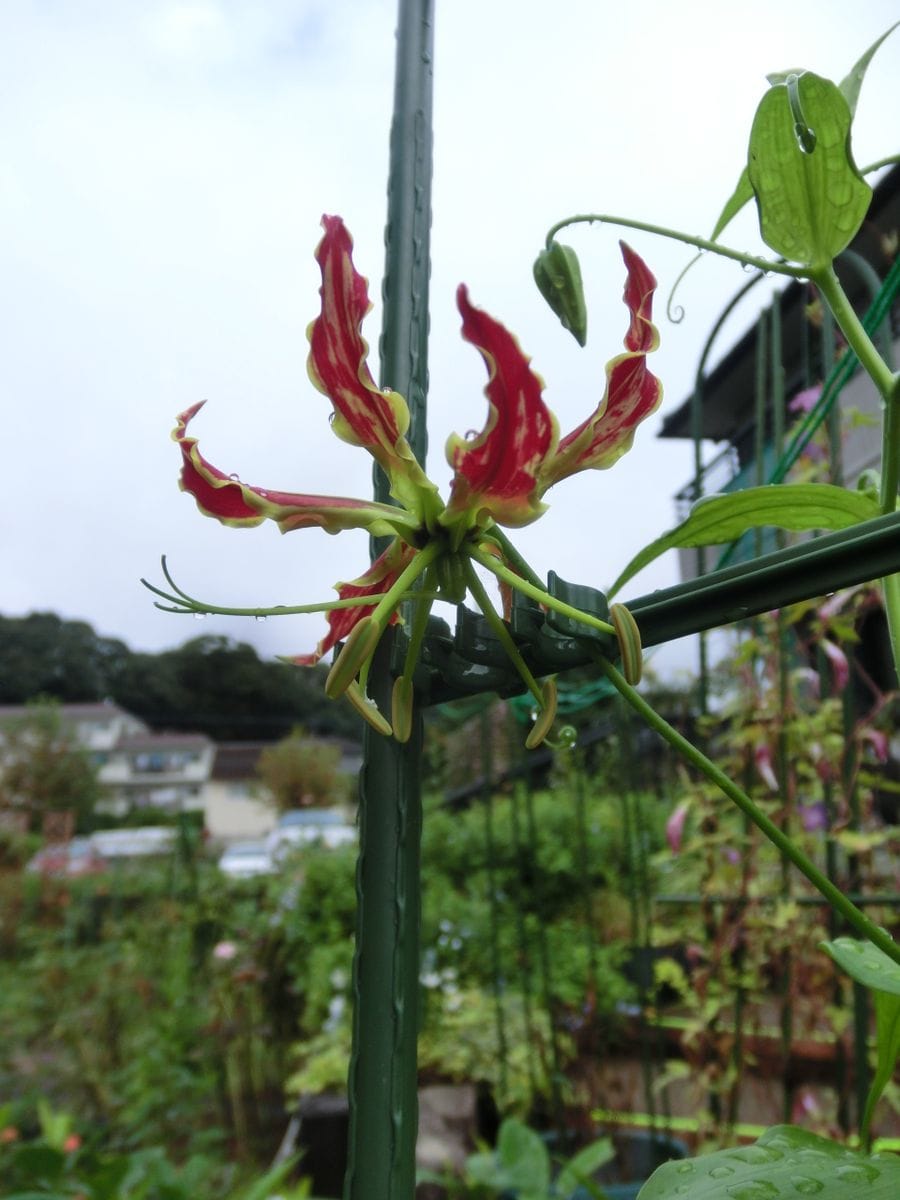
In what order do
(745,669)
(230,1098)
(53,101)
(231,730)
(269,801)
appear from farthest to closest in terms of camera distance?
(231,730), (269,801), (53,101), (230,1098), (745,669)

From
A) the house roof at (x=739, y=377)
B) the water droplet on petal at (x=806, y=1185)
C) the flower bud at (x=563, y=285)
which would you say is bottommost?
the water droplet on petal at (x=806, y=1185)

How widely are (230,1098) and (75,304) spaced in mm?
6877

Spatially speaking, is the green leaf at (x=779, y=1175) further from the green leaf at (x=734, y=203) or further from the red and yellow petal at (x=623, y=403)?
the green leaf at (x=734, y=203)

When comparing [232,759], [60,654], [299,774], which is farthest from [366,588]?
[232,759]

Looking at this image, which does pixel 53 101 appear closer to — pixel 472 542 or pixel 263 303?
pixel 263 303

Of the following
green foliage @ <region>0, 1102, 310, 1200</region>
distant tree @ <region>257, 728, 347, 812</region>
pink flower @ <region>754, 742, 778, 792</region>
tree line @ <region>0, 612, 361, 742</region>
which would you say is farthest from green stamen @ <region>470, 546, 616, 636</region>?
tree line @ <region>0, 612, 361, 742</region>

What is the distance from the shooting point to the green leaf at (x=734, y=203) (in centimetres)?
37

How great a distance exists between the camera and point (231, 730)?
19.9 m

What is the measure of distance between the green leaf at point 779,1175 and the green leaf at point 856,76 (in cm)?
33

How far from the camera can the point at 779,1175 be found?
0.75 ft

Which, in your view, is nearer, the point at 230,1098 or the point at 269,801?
the point at 230,1098

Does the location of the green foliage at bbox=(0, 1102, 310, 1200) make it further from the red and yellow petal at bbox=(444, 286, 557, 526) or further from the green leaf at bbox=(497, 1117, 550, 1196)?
the red and yellow petal at bbox=(444, 286, 557, 526)

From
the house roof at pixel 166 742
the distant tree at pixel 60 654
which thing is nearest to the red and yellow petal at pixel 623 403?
the distant tree at pixel 60 654

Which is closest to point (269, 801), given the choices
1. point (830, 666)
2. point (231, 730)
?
point (830, 666)
